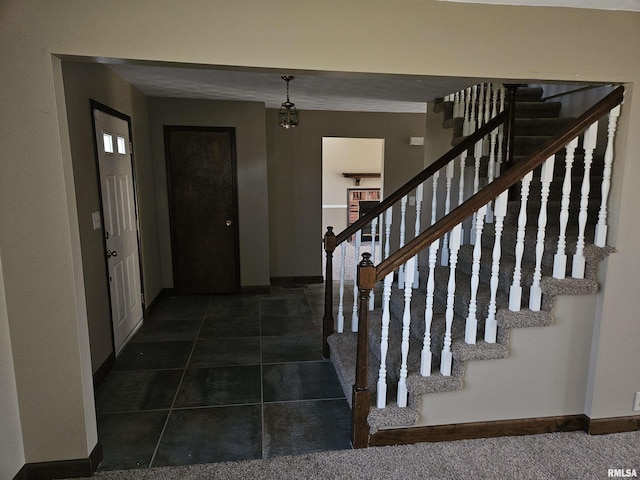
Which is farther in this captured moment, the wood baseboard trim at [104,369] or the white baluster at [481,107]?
the white baluster at [481,107]

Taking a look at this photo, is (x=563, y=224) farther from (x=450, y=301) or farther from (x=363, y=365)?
(x=363, y=365)

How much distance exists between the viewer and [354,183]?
29.1ft

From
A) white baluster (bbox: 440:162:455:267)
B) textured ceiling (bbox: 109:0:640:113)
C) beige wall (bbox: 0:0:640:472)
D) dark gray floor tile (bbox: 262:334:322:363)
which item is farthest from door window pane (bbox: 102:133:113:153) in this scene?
white baluster (bbox: 440:162:455:267)

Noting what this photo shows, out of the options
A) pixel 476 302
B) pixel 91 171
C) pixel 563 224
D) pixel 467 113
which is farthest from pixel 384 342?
pixel 467 113

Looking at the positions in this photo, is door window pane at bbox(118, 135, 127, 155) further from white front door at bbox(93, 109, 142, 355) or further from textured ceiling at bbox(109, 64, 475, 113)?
textured ceiling at bbox(109, 64, 475, 113)

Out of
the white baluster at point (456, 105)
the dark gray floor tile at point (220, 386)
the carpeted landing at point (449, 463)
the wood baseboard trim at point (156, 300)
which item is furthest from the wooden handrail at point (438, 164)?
the wood baseboard trim at point (156, 300)

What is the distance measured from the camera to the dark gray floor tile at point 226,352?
10.9 ft

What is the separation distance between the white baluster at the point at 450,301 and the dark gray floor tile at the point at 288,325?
1.88 m

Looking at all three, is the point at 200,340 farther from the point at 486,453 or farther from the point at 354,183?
the point at 354,183

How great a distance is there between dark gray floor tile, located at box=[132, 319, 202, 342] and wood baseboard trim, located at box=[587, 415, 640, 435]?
3.11 metres

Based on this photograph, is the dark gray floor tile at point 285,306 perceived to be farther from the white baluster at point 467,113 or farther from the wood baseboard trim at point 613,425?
the wood baseboard trim at point 613,425

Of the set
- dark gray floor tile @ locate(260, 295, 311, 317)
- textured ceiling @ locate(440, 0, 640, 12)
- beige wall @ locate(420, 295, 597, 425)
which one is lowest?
dark gray floor tile @ locate(260, 295, 311, 317)

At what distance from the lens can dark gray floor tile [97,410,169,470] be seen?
219cm

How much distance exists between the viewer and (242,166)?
16.2 ft
